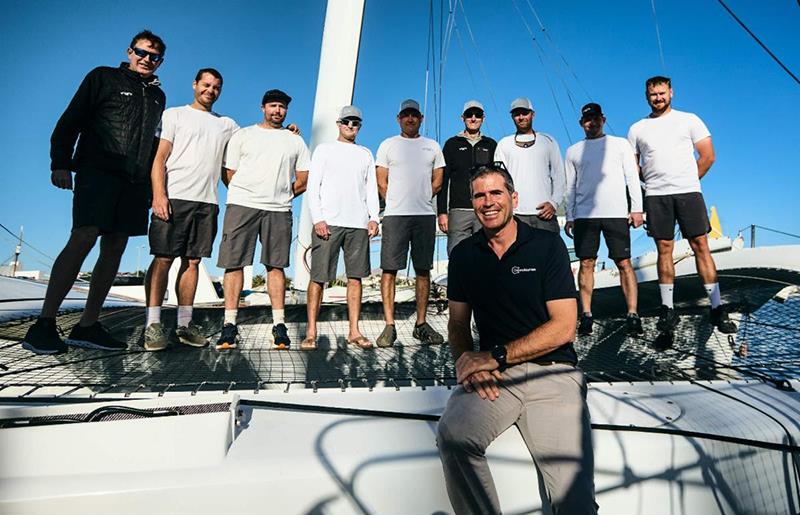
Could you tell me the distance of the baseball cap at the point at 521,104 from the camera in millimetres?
3785

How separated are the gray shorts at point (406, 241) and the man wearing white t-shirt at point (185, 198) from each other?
1112mm

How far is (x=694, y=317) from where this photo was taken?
411 centimetres

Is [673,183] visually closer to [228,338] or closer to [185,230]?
[228,338]

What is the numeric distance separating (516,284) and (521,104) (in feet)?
7.84

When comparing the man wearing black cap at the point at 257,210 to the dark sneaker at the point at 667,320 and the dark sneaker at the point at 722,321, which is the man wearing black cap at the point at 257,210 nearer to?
the dark sneaker at the point at 667,320

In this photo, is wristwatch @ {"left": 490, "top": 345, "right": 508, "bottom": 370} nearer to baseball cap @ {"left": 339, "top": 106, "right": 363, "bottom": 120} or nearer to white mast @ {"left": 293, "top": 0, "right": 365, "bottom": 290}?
baseball cap @ {"left": 339, "top": 106, "right": 363, "bottom": 120}

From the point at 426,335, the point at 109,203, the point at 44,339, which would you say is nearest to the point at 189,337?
the point at 44,339

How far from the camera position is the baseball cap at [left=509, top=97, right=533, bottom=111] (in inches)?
149

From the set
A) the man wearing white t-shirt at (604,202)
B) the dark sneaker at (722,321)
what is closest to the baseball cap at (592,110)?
the man wearing white t-shirt at (604,202)

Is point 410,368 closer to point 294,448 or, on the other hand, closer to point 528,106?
point 294,448

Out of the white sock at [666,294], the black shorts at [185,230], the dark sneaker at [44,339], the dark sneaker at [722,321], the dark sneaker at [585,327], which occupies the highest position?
the black shorts at [185,230]

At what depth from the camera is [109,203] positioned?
272 centimetres

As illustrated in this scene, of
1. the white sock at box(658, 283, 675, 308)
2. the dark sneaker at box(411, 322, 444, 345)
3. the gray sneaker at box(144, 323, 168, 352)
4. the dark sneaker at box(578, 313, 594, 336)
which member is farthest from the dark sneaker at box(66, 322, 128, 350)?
the white sock at box(658, 283, 675, 308)

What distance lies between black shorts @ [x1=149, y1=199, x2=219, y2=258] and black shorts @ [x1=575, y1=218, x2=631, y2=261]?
8.09ft
